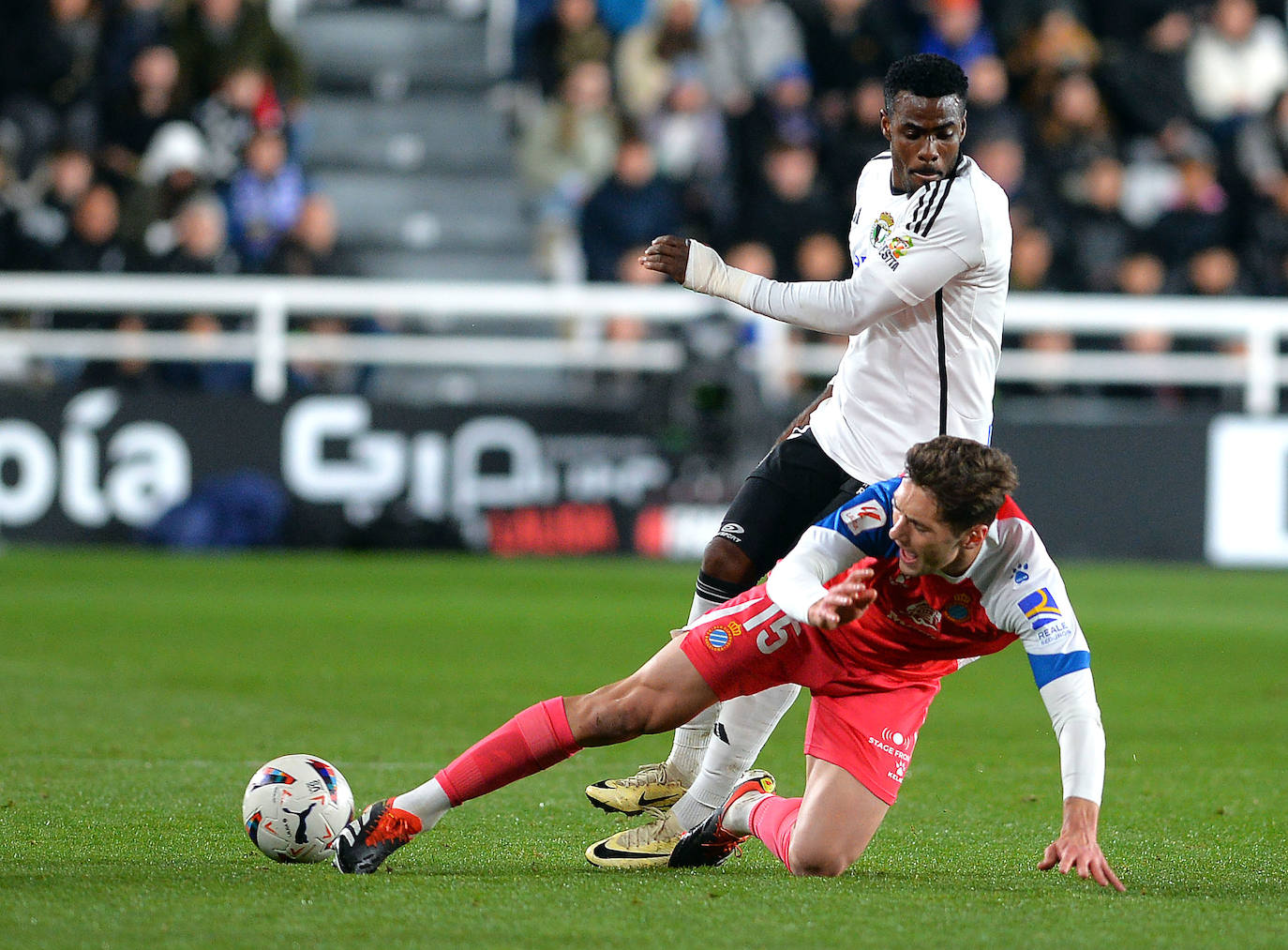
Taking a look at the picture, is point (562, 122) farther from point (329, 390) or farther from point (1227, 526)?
point (1227, 526)

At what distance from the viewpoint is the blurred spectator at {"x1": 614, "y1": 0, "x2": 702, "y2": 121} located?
15.2 m

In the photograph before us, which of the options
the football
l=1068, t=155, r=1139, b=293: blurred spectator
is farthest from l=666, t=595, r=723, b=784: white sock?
l=1068, t=155, r=1139, b=293: blurred spectator

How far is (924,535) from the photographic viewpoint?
168 inches

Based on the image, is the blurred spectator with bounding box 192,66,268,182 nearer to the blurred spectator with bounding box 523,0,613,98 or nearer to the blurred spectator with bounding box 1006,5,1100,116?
the blurred spectator with bounding box 523,0,613,98

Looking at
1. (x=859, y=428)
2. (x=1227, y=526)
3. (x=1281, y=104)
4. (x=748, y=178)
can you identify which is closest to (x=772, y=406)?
(x=748, y=178)

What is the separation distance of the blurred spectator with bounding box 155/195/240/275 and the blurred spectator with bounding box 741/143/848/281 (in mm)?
3628

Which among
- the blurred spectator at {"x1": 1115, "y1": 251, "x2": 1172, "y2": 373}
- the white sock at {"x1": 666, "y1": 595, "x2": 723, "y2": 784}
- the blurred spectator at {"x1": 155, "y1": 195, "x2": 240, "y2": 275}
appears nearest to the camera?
the white sock at {"x1": 666, "y1": 595, "x2": 723, "y2": 784}

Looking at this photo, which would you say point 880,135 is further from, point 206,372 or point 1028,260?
point 206,372

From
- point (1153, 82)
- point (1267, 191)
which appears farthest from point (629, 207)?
point (1267, 191)

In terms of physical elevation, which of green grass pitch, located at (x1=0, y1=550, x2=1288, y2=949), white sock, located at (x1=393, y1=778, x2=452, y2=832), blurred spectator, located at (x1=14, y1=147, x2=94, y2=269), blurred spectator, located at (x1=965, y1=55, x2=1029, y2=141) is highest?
blurred spectator, located at (x1=965, y1=55, x2=1029, y2=141)

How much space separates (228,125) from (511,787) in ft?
30.3

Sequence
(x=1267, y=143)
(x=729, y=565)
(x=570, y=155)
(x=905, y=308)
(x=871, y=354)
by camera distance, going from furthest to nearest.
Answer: (x=1267, y=143) → (x=570, y=155) → (x=729, y=565) → (x=871, y=354) → (x=905, y=308)

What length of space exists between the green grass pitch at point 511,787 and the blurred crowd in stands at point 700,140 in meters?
2.87

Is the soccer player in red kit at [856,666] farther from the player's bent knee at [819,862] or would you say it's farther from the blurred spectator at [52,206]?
the blurred spectator at [52,206]
